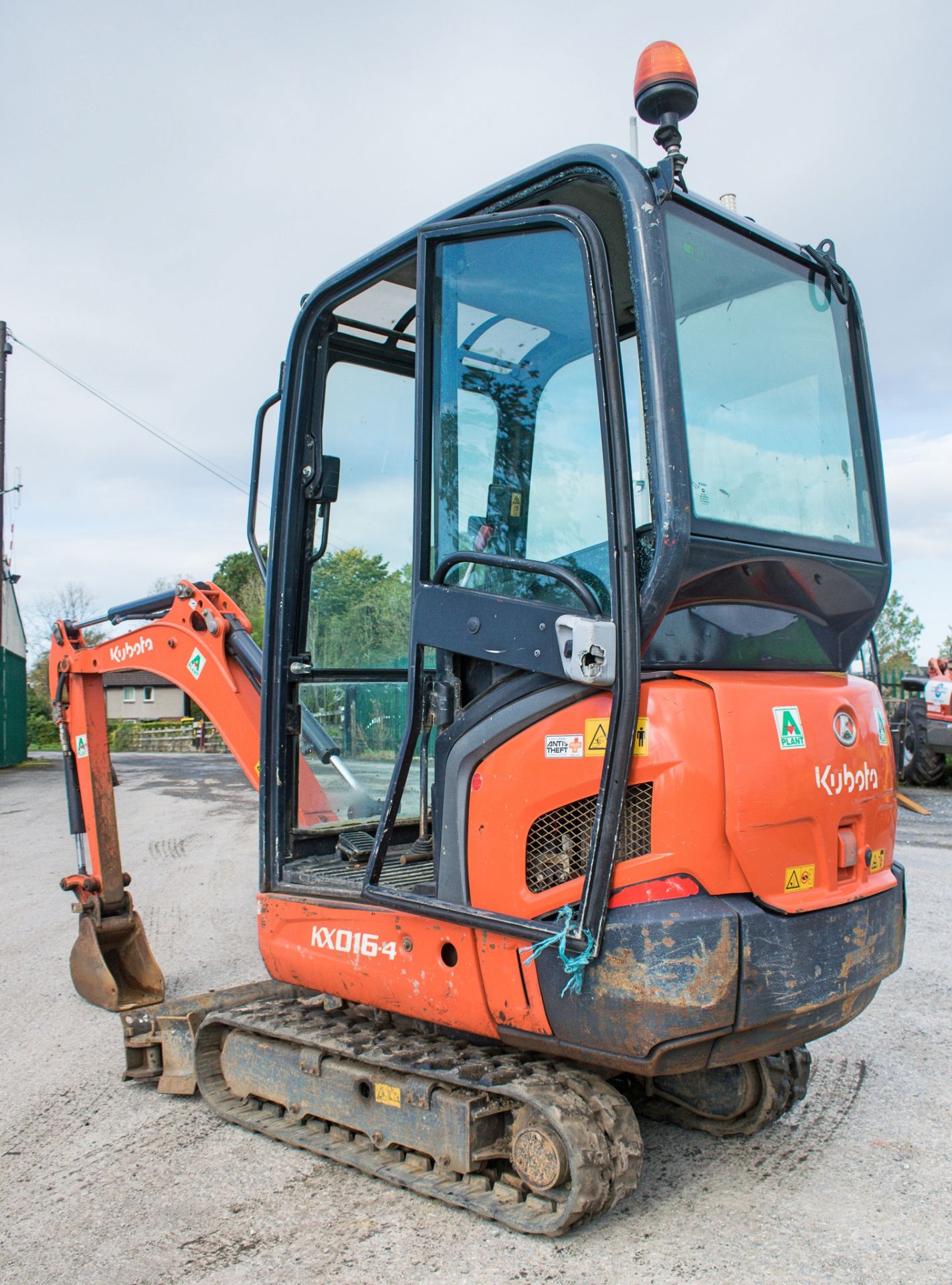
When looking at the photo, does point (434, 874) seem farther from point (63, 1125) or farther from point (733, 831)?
point (63, 1125)

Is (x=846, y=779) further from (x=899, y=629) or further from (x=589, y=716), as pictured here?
(x=899, y=629)

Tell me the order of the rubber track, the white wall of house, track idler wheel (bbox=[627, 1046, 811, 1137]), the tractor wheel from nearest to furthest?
the rubber track < track idler wheel (bbox=[627, 1046, 811, 1137]) < the tractor wheel < the white wall of house

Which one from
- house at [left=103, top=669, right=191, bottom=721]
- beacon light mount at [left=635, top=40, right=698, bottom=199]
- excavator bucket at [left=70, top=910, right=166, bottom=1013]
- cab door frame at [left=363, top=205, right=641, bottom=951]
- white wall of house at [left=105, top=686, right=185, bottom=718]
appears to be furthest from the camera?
white wall of house at [left=105, top=686, right=185, bottom=718]

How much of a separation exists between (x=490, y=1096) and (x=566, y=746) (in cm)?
111

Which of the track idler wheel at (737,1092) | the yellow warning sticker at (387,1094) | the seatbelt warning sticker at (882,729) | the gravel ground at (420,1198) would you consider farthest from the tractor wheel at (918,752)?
the yellow warning sticker at (387,1094)

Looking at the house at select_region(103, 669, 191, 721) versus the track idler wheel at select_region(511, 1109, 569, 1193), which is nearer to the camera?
the track idler wheel at select_region(511, 1109, 569, 1193)

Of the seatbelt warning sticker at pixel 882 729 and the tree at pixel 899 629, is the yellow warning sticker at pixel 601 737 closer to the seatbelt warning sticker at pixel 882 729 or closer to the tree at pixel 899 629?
the seatbelt warning sticker at pixel 882 729

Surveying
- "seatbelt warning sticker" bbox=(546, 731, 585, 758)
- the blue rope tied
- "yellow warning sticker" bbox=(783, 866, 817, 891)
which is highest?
"seatbelt warning sticker" bbox=(546, 731, 585, 758)

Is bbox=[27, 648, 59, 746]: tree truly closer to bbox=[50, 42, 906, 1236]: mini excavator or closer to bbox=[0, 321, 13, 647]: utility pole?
bbox=[0, 321, 13, 647]: utility pole

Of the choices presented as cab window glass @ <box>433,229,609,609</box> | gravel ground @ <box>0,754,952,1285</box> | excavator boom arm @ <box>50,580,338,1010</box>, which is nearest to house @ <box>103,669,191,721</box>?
excavator boom arm @ <box>50,580,338,1010</box>

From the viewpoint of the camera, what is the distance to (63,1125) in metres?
3.90

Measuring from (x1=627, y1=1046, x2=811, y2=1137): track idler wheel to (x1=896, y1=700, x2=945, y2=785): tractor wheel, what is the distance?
11.7 meters

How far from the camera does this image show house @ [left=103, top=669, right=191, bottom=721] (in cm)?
6028

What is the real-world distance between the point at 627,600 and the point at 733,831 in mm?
638
